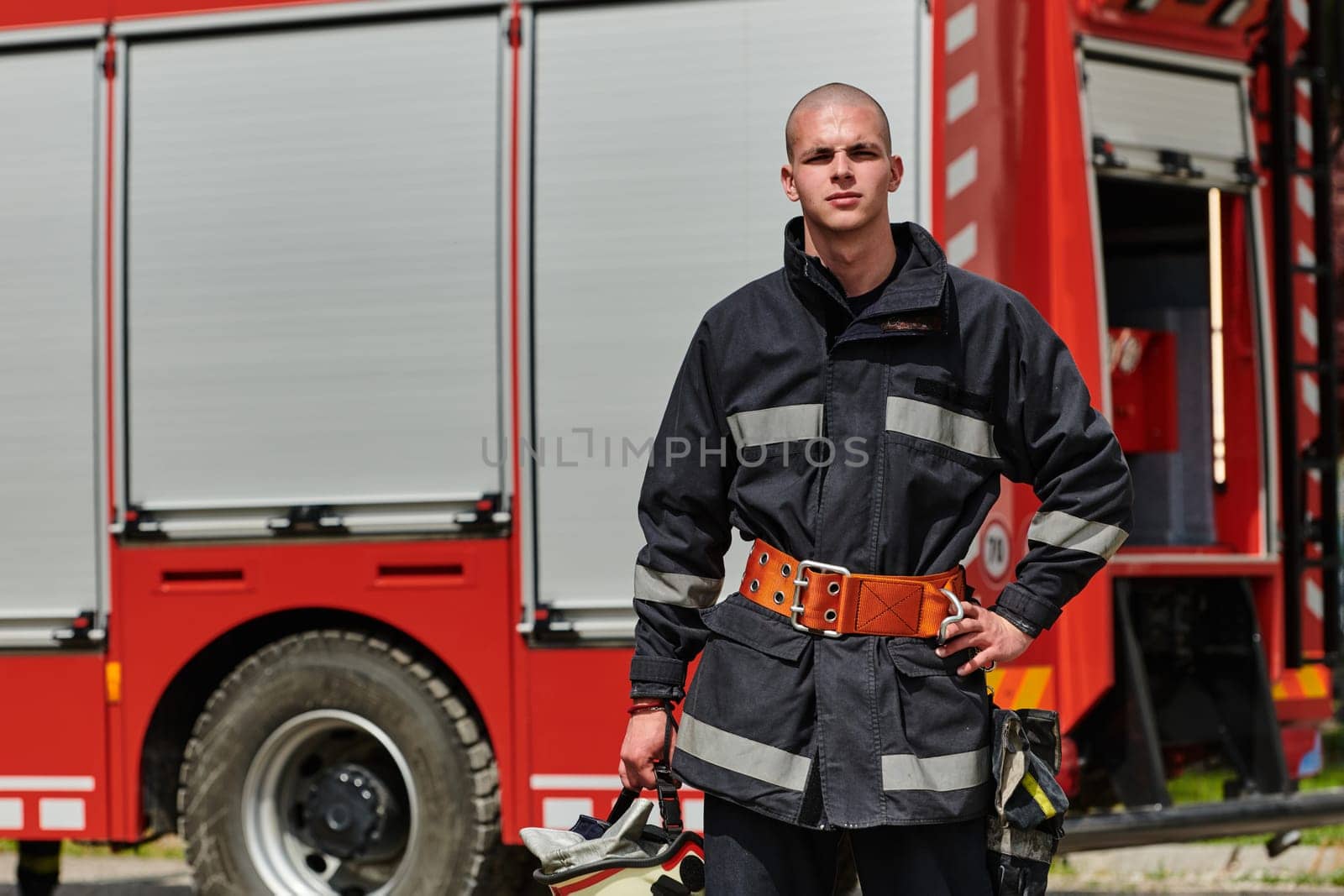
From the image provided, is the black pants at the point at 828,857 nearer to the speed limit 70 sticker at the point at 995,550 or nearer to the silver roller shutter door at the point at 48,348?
the speed limit 70 sticker at the point at 995,550

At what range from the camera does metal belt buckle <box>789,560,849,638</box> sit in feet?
9.44

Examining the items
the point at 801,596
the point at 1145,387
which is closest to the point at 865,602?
the point at 801,596

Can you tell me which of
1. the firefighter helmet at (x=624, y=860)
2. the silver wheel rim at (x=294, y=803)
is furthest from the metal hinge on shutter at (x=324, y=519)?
the firefighter helmet at (x=624, y=860)

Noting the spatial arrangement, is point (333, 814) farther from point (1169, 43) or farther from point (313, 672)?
point (1169, 43)

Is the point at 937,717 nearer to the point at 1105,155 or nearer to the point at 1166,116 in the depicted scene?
the point at 1105,155

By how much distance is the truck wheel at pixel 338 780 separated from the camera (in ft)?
16.8

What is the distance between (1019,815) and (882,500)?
574 millimetres

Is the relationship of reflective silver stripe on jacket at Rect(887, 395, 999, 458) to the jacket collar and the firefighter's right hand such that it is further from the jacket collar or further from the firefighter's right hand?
the firefighter's right hand

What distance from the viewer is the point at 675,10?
16.4 ft

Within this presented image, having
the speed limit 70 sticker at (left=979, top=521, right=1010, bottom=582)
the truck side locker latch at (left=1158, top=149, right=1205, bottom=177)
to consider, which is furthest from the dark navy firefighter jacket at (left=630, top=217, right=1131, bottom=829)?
the truck side locker latch at (left=1158, top=149, right=1205, bottom=177)

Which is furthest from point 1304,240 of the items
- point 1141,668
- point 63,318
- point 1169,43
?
point 63,318

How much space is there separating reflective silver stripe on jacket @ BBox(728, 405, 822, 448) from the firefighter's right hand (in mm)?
520

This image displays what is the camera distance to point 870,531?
9.48ft

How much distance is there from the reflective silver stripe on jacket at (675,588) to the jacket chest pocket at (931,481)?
1.26ft
